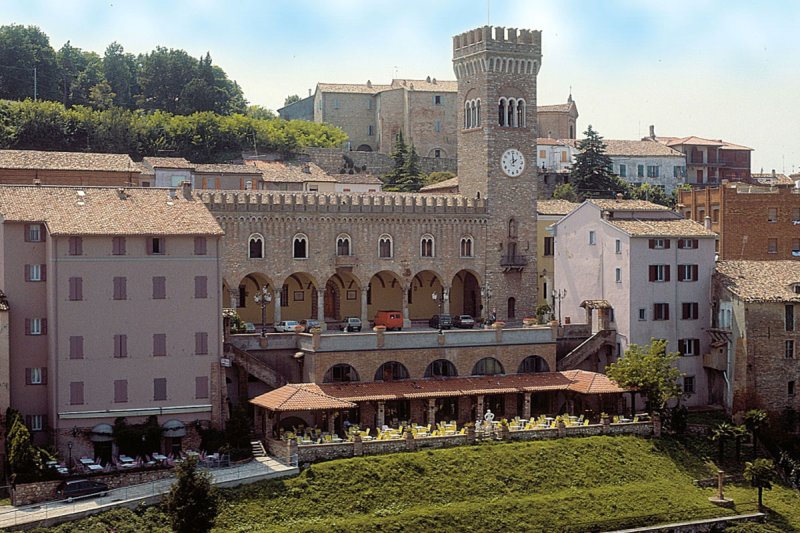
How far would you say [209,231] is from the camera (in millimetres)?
51219

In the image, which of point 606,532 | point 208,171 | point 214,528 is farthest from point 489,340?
point 208,171

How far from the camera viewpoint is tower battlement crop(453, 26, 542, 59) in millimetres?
75125

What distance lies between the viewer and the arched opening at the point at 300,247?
2710 inches

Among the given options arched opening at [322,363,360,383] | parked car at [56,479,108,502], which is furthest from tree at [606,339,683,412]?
parked car at [56,479,108,502]

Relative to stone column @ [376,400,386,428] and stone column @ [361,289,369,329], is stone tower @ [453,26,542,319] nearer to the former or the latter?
stone column @ [361,289,369,329]

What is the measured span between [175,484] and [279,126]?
6794 cm

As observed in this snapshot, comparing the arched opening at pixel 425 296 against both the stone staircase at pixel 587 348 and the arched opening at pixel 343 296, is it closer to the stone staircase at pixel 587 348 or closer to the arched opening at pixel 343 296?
the arched opening at pixel 343 296

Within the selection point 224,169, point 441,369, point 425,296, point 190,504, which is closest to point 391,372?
point 441,369

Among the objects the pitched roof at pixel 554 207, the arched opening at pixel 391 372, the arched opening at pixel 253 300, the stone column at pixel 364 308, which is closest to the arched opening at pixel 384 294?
the stone column at pixel 364 308

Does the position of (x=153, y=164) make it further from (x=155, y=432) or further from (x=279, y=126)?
(x=155, y=432)

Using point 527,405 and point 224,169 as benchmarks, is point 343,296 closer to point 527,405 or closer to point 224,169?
point 224,169

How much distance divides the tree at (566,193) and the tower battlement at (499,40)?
1840 cm

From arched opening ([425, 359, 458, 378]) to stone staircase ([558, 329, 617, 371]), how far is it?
624cm

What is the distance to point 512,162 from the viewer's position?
7538 centimetres
